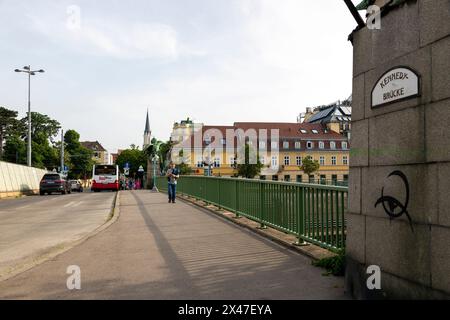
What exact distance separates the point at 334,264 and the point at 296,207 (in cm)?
193

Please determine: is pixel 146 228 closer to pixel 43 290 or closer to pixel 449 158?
pixel 43 290

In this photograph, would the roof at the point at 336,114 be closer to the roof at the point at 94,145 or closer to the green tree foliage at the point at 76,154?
the green tree foliage at the point at 76,154

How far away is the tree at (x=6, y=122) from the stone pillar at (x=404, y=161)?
288 feet

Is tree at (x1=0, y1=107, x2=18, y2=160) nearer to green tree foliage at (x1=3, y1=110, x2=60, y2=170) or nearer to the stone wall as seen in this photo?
green tree foliage at (x1=3, y1=110, x2=60, y2=170)

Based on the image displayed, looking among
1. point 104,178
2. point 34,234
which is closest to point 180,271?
point 34,234

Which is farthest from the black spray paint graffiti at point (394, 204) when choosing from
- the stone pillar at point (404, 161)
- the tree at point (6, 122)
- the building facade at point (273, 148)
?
the tree at point (6, 122)

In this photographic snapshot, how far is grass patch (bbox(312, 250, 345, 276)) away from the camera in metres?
4.86

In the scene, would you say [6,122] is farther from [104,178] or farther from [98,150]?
[98,150]

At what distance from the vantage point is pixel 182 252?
6434 mm

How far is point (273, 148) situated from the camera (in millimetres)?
84062

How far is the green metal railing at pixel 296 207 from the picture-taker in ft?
18.5

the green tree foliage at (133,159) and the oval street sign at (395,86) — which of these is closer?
the oval street sign at (395,86)

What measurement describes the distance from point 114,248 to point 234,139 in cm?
7539

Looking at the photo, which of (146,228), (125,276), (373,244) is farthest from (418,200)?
(146,228)
